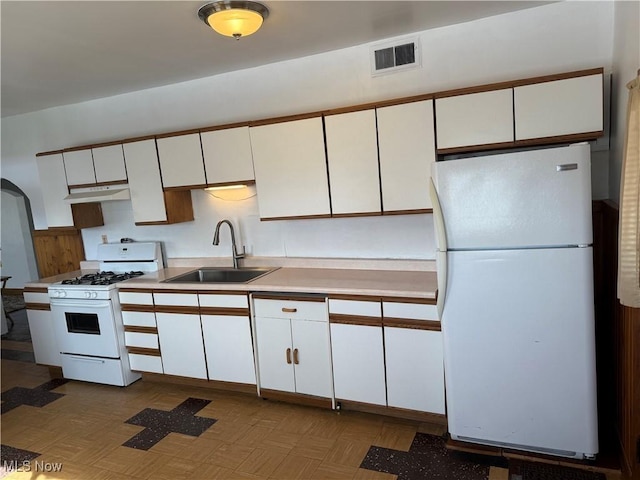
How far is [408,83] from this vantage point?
9.54 feet

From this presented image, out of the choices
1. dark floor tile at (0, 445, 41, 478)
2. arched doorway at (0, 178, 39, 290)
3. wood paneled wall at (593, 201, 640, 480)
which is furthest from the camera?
arched doorway at (0, 178, 39, 290)

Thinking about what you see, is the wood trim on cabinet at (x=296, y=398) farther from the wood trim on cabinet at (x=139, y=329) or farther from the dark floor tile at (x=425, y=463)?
the wood trim on cabinet at (x=139, y=329)

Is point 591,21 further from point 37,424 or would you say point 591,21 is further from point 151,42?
point 37,424

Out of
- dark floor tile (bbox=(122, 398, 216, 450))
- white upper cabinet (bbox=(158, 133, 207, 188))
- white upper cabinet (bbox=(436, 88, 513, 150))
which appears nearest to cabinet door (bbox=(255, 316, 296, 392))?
dark floor tile (bbox=(122, 398, 216, 450))

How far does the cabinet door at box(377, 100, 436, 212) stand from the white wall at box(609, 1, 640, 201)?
3.16ft

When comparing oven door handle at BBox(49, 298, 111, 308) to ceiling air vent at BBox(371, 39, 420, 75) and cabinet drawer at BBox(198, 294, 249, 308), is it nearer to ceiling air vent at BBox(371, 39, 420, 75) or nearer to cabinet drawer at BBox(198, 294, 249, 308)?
cabinet drawer at BBox(198, 294, 249, 308)

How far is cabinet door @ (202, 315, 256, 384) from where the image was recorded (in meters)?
3.02

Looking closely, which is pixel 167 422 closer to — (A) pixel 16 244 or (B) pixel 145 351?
(B) pixel 145 351

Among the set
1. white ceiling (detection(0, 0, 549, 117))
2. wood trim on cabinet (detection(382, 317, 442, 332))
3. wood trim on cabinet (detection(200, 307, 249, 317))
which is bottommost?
wood trim on cabinet (detection(382, 317, 442, 332))

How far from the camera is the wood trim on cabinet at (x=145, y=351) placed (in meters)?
3.36

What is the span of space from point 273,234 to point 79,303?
168 cm

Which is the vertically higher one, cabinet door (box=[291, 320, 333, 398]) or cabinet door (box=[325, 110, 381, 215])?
cabinet door (box=[325, 110, 381, 215])

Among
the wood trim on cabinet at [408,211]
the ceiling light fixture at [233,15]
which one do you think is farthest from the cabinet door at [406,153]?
the ceiling light fixture at [233,15]

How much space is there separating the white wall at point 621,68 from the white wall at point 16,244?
684cm
